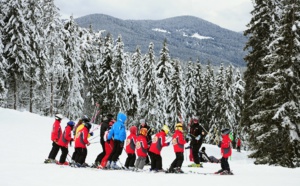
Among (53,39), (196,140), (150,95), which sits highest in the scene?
(53,39)

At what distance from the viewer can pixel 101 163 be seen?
13.1m

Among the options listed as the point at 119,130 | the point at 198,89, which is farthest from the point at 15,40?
the point at 198,89

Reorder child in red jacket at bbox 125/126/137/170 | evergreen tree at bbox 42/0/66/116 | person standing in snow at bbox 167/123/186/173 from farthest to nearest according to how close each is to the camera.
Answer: evergreen tree at bbox 42/0/66/116 → child in red jacket at bbox 125/126/137/170 → person standing in snow at bbox 167/123/186/173

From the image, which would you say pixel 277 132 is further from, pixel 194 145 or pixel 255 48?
pixel 255 48

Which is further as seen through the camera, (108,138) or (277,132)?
(277,132)

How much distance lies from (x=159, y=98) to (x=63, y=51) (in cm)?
1525

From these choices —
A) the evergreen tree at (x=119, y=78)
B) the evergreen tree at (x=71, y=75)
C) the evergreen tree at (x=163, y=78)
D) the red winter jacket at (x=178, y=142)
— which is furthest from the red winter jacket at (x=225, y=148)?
the evergreen tree at (x=163, y=78)

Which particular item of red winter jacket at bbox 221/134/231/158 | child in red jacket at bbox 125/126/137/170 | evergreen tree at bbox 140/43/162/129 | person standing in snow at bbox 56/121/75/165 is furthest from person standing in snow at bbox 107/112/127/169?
evergreen tree at bbox 140/43/162/129

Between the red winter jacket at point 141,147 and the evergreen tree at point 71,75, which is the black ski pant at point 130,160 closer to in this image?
the red winter jacket at point 141,147

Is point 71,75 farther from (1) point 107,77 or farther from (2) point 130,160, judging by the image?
(2) point 130,160

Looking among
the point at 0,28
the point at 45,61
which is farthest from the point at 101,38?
the point at 0,28

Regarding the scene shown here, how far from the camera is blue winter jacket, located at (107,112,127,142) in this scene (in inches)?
506

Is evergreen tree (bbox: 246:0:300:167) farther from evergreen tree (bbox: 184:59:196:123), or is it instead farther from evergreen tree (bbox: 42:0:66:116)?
evergreen tree (bbox: 184:59:196:123)

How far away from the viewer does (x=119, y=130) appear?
42.4 ft
